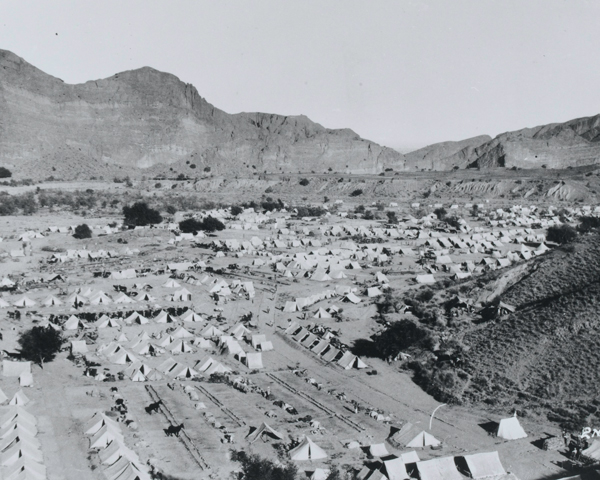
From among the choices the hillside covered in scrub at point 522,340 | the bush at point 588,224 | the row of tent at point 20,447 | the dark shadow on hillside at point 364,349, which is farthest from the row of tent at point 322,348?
the bush at point 588,224

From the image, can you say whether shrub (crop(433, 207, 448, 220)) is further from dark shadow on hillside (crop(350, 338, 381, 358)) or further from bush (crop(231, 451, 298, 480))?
bush (crop(231, 451, 298, 480))

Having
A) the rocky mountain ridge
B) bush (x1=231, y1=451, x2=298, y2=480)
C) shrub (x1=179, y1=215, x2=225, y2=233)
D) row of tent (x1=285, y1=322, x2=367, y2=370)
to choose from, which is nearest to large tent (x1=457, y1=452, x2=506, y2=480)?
bush (x1=231, y1=451, x2=298, y2=480)

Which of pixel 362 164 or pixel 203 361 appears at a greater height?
pixel 362 164

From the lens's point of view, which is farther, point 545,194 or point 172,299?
point 545,194

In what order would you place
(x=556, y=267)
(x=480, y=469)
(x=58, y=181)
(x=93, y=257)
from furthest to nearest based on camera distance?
(x=58, y=181), (x=93, y=257), (x=556, y=267), (x=480, y=469)

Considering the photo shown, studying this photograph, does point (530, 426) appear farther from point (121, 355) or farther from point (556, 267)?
point (121, 355)

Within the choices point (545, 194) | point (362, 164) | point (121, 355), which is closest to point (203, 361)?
point (121, 355)

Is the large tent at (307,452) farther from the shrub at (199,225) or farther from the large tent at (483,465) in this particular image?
the shrub at (199,225)
